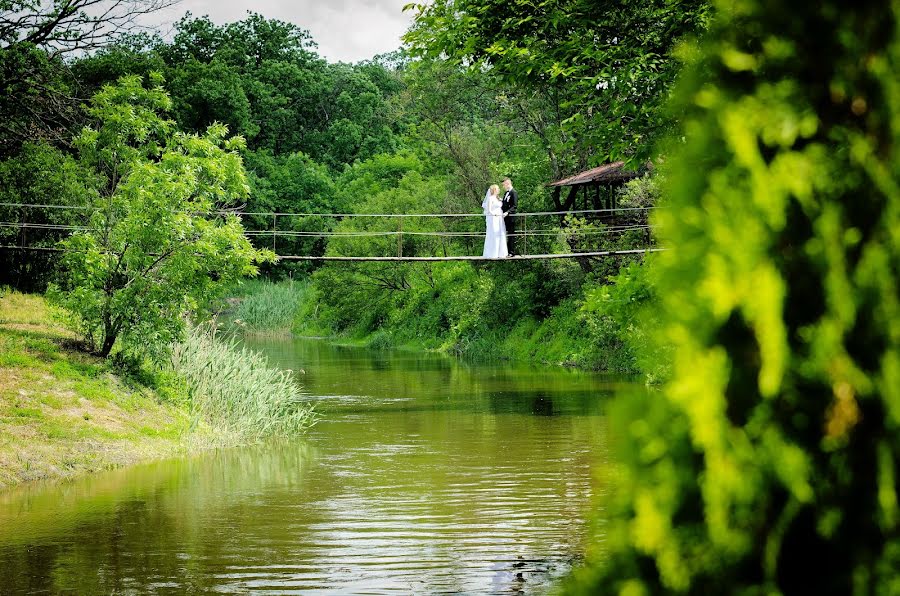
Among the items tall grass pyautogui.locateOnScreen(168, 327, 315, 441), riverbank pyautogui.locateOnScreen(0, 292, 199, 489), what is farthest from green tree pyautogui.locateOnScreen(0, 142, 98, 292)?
tall grass pyautogui.locateOnScreen(168, 327, 315, 441)

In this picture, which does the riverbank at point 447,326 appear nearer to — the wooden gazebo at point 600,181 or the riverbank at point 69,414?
the wooden gazebo at point 600,181

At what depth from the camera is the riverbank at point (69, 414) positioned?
48.9 ft

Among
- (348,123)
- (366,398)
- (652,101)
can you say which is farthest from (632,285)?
(348,123)

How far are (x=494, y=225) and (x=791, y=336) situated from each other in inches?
873

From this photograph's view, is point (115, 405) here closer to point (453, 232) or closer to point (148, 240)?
point (148, 240)

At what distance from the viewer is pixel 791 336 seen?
2.00 meters

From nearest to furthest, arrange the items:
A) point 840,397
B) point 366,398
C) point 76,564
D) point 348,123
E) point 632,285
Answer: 1. point 840,397
2. point 76,564
3. point 632,285
4. point 366,398
5. point 348,123

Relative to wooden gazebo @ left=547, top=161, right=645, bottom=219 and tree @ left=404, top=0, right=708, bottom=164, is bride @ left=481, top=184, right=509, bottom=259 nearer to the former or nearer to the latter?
wooden gazebo @ left=547, top=161, right=645, bottom=219

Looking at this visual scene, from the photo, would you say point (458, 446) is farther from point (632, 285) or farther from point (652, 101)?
point (652, 101)

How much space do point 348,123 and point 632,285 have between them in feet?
164

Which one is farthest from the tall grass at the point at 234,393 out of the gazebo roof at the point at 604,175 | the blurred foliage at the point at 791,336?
the blurred foliage at the point at 791,336

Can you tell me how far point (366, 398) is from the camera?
24.4 meters

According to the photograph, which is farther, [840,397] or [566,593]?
[566,593]

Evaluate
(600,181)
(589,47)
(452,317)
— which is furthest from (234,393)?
(452,317)
